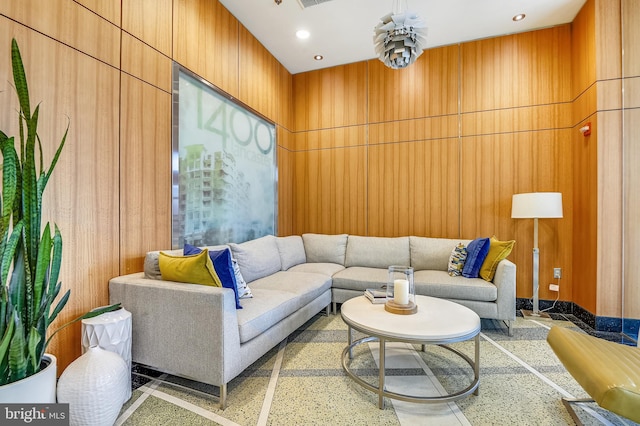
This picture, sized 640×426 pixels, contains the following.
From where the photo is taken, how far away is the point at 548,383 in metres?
1.86

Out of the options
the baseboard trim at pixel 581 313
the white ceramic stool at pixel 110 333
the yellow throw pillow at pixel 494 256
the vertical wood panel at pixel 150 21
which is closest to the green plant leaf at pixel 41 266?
the white ceramic stool at pixel 110 333

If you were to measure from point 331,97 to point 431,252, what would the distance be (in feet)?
8.55

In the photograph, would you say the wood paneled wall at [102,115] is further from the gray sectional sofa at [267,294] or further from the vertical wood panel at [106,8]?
the gray sectional sofa at [267,294]

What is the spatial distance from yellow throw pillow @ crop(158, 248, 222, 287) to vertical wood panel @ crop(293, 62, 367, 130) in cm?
307

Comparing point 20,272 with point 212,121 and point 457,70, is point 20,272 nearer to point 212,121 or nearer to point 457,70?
point 212,121

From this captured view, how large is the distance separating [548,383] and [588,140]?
8.04 ft

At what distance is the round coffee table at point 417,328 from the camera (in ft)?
5.10

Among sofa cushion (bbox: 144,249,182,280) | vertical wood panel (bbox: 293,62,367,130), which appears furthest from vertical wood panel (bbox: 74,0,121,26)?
vertical wood panel (bbox: 293,62,367,130)

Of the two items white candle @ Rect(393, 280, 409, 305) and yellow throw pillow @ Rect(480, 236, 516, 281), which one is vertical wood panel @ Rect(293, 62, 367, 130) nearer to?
yellow throw pillow @ Rect(480, 236, 516, 281)

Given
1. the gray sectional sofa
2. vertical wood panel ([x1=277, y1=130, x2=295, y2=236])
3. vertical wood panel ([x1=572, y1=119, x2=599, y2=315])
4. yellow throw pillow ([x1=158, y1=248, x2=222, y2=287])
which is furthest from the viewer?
vertical wood panel ([x1=277, y1=130, x2=295, y2=236])

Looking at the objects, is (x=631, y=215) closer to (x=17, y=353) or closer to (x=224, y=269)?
(x=224, y=269)

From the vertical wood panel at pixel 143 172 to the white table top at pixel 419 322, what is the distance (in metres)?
1.57

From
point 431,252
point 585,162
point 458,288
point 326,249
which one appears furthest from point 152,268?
point 585,162

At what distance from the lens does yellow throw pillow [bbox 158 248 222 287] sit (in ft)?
5.74
